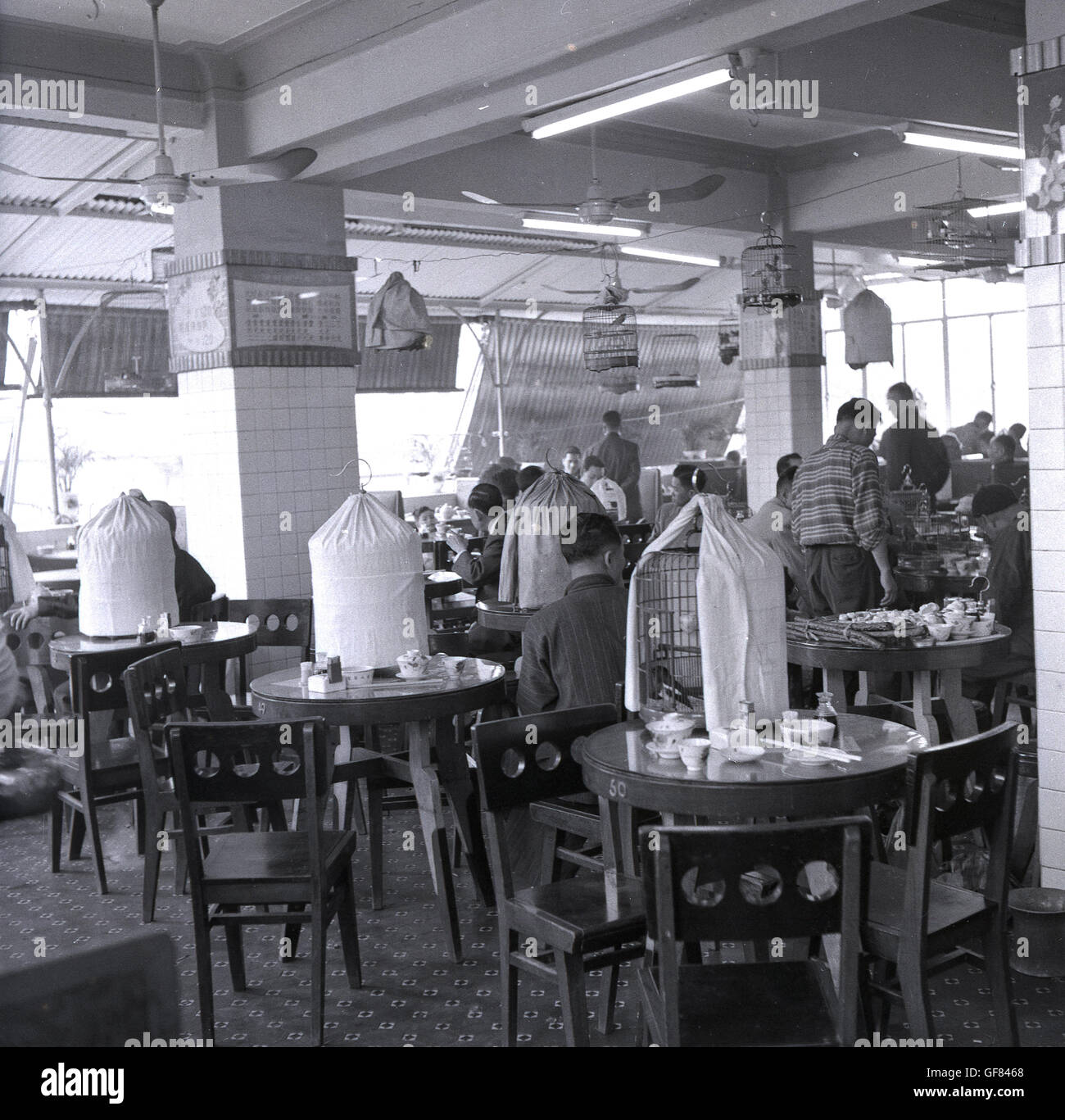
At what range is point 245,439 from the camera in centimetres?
725

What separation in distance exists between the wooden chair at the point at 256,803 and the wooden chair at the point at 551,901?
496mm

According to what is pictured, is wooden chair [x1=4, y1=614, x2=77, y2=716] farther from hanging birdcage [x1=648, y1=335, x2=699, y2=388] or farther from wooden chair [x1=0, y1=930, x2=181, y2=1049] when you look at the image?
hanging birdcage [x1=648, y1=335, x2=699, y2=388]

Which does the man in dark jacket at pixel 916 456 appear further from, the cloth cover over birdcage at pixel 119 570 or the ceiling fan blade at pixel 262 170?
the cloth cover over birdcage at pixel 119 570

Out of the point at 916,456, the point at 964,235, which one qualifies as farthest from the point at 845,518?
the point at 916,456

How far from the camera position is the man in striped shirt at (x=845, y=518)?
6367 millimetres

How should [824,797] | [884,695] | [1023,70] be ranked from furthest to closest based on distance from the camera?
[884,695]
[1023,70]
[824,797]

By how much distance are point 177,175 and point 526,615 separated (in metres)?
2.75

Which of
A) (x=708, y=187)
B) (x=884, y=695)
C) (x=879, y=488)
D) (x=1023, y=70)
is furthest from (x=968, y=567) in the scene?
(x=1023, y=70)

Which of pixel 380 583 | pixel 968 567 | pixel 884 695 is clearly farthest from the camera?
pixel 968 567

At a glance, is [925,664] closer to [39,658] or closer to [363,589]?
[363,589]

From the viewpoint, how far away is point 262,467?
7301 millimetres

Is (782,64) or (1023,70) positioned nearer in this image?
(1023,70)

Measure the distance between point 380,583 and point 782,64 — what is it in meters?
4.54

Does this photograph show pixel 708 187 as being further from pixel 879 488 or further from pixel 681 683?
pixel 681 683
